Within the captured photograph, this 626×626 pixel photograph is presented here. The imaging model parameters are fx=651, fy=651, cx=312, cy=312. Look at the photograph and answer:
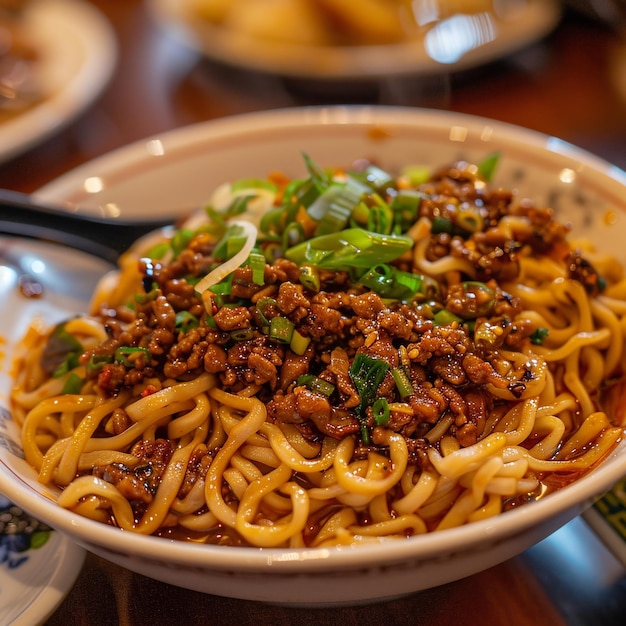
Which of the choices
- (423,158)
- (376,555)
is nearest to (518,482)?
(376,555)

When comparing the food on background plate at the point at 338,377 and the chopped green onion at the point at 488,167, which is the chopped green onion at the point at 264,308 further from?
the chopped green onion at the point at 488,167

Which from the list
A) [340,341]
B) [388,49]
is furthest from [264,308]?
[388,49]

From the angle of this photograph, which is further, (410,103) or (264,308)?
(410,103)

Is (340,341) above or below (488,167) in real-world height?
below

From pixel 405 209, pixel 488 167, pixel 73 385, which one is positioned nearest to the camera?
pixel 73 385

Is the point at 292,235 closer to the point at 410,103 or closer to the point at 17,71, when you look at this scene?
the point at 410,103

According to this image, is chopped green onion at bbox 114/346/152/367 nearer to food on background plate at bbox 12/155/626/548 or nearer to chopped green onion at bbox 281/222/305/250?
food on background plate at bbox 12/155/626/548

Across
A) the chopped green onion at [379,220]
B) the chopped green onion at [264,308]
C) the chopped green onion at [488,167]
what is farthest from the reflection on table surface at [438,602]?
the chopped green onion at [488,167]
